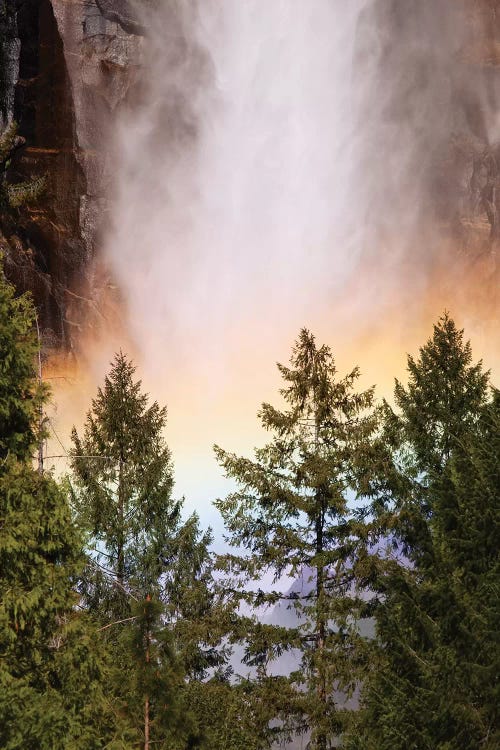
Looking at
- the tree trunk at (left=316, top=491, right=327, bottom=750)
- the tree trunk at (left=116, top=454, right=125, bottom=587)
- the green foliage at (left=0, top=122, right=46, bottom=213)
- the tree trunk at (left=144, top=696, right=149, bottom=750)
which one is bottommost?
the tree trunk at (left=144, top=696, right=149, bottom=750)

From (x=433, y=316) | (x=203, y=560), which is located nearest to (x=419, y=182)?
(x=433, y=316)

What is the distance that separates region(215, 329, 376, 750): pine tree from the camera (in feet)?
37.2

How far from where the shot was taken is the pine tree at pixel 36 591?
5.83 metres

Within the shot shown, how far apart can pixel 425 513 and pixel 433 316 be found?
69.5 feet

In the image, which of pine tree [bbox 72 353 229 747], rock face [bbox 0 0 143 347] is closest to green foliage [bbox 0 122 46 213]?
pine tree [bbox 72 353 229 747]

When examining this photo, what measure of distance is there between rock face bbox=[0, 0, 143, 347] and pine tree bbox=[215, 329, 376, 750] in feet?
63.9

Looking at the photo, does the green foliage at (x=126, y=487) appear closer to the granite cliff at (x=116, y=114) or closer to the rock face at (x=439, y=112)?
the granite cliff at (x=116, y=114)

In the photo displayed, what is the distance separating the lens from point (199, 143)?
33969 mm

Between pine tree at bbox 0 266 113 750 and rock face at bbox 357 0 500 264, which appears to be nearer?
pine tree at bbox 0 266 113 750

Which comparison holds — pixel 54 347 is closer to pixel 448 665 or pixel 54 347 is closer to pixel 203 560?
pixel 203 560

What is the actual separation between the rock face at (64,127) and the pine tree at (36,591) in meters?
23.6

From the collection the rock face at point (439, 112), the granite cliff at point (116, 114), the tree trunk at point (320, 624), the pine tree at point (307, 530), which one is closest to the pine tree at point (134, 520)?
the pine tree at point (307, 530)

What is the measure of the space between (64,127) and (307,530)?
2324 centimetres

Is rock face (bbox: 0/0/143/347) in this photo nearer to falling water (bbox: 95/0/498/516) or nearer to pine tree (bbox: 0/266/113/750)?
falling water (bbox: 95/0/498/516)
